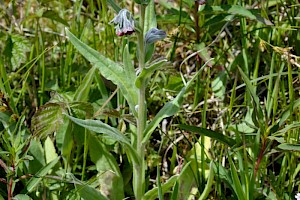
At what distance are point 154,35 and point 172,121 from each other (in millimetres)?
756

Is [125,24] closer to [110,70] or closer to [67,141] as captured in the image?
[110,70]

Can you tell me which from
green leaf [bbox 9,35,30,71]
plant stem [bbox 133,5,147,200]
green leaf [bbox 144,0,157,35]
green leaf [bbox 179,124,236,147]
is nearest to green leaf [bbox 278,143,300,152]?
green leaf [bbox 179,124,236,147]

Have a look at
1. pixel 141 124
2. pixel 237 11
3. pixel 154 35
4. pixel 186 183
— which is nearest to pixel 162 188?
pixel 186 183

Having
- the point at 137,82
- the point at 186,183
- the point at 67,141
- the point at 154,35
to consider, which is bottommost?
the point at 186,183

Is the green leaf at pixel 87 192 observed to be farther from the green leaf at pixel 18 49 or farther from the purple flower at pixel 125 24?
the green leaf at pixel 18 49

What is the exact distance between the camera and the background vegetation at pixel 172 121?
200 centimetres

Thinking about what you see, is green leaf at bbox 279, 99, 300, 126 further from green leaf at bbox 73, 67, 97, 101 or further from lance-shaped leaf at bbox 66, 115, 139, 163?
green leaf at bbox 73, 67, 97, 101

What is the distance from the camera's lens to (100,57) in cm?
193

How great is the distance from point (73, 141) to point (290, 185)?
867 millimetres

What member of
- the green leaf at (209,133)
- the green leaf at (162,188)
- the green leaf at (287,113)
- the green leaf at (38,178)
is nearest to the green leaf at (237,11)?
the green leaf at (287,113)

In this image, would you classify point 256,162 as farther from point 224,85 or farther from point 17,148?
point 17,148

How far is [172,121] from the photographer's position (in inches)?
100.0

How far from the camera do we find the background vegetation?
6.57 ft

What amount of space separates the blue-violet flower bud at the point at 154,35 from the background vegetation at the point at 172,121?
0.17 m
